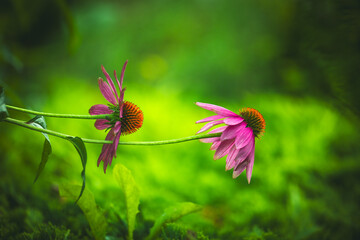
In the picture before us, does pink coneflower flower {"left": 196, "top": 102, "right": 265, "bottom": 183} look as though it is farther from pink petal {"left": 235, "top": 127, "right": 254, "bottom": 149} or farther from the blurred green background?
the blurred green background

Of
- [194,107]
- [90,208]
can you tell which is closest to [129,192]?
[90,208]

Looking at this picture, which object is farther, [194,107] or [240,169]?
[194,107]

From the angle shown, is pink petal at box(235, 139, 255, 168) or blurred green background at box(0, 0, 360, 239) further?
blurred green background at box(0, 0, 360, 239)

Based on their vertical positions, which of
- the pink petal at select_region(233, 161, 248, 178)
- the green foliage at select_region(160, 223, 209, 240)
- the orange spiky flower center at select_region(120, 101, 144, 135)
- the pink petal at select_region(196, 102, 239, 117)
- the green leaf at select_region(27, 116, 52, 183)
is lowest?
the green foliage at select_region(160, 223, 209, 240)

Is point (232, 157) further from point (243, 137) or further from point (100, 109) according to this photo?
point (100, 109)

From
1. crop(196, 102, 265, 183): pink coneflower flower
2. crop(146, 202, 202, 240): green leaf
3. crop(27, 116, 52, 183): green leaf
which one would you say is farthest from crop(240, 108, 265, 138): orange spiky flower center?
crop(27, 116, 52, 183): green leaf

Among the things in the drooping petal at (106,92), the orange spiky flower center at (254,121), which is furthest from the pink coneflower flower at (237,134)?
the drooping petal at (106,92)
